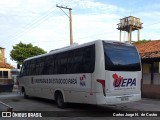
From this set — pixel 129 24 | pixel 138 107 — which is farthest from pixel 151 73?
pixel 129 24

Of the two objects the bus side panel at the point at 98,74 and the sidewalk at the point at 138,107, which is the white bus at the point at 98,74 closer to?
the bus side panel at the point at 98,74

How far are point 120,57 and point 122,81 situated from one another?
98 centimetres

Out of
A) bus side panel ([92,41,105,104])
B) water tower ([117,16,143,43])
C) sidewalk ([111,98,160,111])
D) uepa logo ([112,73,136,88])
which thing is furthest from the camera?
water tower ([117,16,143,43])

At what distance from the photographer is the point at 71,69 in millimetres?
12766

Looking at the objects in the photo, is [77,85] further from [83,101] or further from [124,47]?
[124,47]

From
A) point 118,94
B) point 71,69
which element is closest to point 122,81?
point 118,94

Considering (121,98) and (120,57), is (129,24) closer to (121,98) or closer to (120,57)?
(120,57)

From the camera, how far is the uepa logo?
1098 cm

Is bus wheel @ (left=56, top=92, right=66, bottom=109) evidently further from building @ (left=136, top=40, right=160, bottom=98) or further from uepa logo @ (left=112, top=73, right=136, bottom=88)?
building @ (left=136, top=40, right=160, bottom=98)

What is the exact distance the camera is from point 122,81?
11242mm

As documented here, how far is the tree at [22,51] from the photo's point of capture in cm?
5203

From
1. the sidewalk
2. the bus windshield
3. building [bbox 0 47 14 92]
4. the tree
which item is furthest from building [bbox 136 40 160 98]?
the tree

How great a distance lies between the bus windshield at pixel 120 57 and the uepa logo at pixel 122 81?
32cm

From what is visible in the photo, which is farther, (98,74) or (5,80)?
(5,80)
